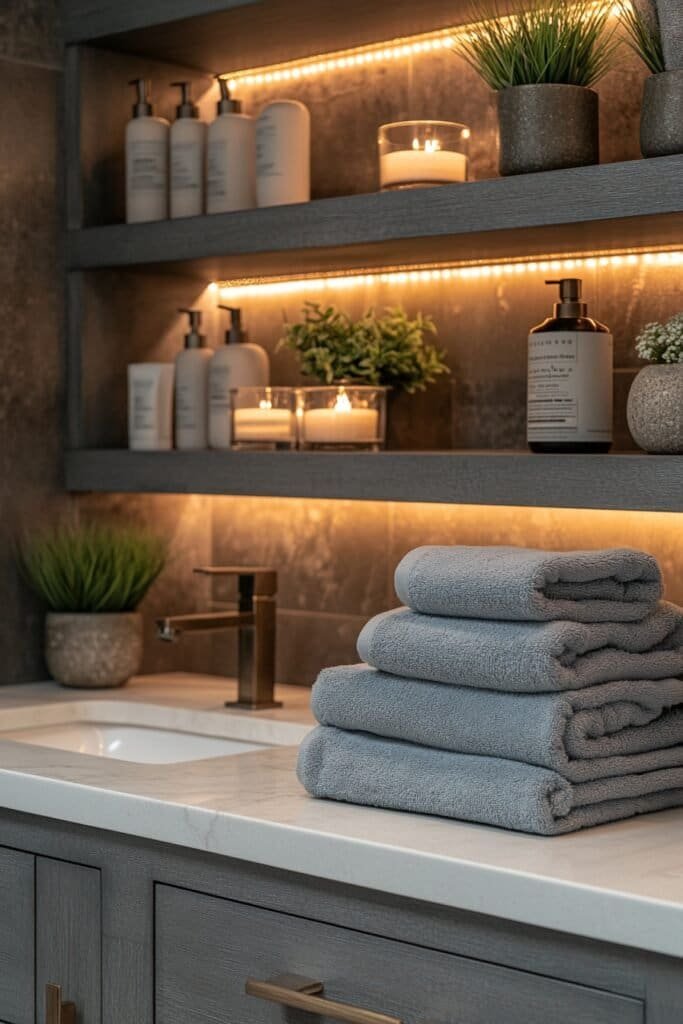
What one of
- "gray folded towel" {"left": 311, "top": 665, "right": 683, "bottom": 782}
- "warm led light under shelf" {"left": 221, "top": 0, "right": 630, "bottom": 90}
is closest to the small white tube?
"warm led light under shelf" {"left": 221, "top": 0, "right": 630, "bottom": 90}

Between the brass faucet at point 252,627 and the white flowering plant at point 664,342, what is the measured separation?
721 millimetres

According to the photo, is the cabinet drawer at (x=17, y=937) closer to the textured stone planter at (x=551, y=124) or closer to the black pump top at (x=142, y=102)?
the textured stone planter at (x=551, y=124)

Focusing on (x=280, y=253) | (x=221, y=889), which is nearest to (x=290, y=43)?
(x=280, y=253)

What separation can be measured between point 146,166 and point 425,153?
0.54 metres

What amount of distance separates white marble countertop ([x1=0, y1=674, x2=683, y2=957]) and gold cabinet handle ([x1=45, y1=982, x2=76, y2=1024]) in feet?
0.61

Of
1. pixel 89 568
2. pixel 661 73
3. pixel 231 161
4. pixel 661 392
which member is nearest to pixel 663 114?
pixel 661 73

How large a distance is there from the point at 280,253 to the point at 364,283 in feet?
0.58

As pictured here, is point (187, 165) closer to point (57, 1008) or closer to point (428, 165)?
point (428, 165)

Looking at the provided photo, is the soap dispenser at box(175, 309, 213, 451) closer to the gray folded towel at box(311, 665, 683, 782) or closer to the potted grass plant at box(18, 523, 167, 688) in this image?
the potted grass plant at box(18, 523, 167, 688)

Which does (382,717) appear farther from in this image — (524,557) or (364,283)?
(364,283)

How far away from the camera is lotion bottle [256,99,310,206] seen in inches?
83.6

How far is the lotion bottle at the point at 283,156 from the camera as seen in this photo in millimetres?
2123

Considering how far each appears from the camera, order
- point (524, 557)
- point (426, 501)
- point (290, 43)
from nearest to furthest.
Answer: point (524, 557) → point (426, 501) → point (290, 43)

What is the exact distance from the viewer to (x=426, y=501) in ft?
6.22
